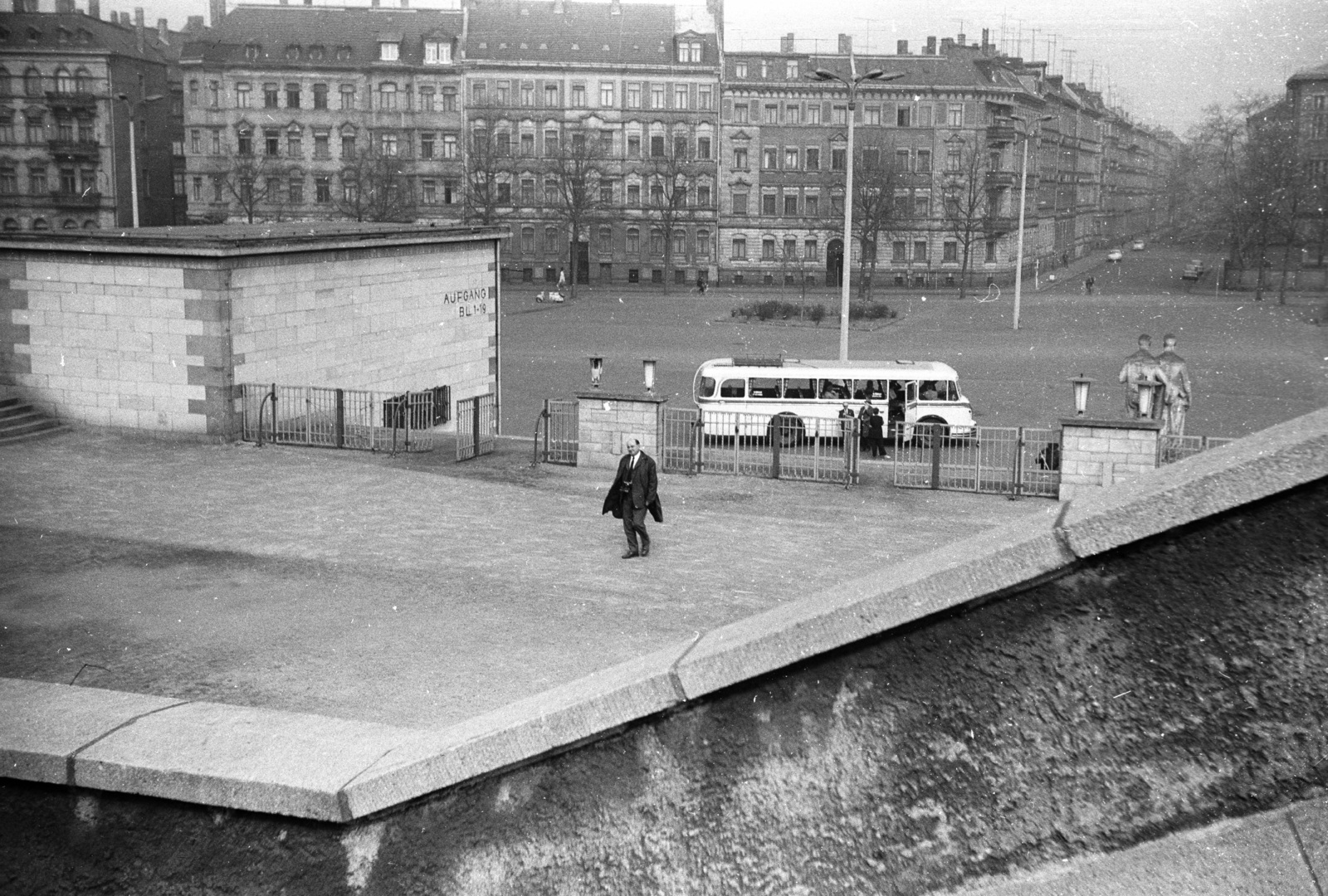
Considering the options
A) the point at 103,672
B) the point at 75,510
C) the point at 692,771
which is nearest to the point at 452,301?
the point at 75,510

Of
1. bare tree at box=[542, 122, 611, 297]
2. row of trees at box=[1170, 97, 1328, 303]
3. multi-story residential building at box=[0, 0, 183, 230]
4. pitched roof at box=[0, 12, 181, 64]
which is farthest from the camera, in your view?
bare tree at box=[542, 122, 611, 297]

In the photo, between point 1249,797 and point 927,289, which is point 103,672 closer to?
point 1249,797

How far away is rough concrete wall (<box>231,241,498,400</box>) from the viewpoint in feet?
72.8

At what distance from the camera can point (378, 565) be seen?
14.4 metres

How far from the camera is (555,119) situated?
81.8 m

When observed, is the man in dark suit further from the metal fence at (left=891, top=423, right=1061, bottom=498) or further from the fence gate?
the fence gate

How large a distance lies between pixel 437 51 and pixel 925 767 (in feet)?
272

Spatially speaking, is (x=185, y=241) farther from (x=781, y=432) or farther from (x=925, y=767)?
(x=925, y=767)

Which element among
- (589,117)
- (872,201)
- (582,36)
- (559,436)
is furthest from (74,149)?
(872,201)

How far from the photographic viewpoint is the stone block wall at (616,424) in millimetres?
20156

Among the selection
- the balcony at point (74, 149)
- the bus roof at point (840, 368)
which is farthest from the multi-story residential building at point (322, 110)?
the bus roof at point (840, 368)

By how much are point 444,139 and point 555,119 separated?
22.2 feet

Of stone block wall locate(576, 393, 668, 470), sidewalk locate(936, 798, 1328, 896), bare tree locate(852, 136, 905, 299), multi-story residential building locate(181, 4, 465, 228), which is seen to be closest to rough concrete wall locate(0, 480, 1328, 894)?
sidewalk locate(936, 798, 1328, 896)

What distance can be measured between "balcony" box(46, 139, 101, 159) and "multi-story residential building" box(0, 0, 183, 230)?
4cm
